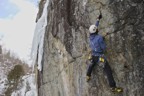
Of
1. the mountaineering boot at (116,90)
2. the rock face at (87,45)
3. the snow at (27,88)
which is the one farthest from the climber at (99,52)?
the snow at (27,88)

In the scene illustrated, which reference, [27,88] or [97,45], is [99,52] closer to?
[97,45]

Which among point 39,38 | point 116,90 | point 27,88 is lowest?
point 27,88

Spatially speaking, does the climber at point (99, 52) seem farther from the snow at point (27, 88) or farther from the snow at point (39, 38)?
the snow at point (27, 88)

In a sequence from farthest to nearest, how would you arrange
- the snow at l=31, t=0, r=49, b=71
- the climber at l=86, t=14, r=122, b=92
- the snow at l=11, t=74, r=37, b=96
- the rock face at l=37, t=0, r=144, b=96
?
1. the snow at l=11, t=74, r=37, b=96
2. the snow at l=31, t=0, r=49, b=71
3. the rock face at l=37, t=0, r=144, b=96
4. the climber at l=86, t=14, r=122, b=92

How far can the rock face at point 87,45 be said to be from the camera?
10000mm

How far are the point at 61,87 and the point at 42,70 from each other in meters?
1.66

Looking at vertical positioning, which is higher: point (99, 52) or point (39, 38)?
point (39, 38)

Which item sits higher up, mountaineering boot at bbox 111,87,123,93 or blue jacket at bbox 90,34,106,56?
blue jacket at bbox 90,34,106,56

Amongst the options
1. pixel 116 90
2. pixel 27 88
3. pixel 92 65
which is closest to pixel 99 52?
pixel 92 65

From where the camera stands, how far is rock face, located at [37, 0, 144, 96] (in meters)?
10.0

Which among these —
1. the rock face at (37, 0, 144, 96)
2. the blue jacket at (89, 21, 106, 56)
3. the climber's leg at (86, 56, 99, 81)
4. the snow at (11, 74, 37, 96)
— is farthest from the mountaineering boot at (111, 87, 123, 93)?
the snow at (11, 74, 37, 96)

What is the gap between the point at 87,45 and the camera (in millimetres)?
10820

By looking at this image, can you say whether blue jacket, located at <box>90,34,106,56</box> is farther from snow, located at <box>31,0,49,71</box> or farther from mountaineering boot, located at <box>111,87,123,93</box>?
snow, located at <box>31,0,49,71</box>

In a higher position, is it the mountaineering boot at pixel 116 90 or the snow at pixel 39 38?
the snow at pixel 39 38
